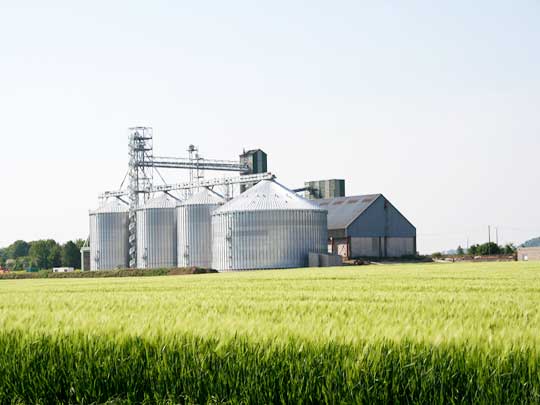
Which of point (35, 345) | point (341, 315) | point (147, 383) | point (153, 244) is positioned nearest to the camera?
point (147, 383)

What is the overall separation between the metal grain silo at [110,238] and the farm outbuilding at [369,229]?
84.4 ft

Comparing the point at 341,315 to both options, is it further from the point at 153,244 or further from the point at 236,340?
the point at 153,244

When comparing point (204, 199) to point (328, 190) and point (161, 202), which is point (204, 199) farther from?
point (328, 190)

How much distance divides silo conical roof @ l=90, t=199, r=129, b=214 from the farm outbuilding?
25844 millimetres

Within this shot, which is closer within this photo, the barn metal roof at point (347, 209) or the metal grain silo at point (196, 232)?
the metal grain silo at point (196, 232)

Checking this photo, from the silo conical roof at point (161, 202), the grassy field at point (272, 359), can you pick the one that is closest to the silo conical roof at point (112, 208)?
the silo conical roof at point (161, 202)

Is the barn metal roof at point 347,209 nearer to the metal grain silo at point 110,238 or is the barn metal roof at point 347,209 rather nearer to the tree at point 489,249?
the metal grain silo at point 110,238

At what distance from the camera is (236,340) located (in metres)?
8.50

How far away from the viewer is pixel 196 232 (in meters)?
79.9

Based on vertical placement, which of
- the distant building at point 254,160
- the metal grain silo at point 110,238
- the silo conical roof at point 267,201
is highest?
the distant building at point 254,160

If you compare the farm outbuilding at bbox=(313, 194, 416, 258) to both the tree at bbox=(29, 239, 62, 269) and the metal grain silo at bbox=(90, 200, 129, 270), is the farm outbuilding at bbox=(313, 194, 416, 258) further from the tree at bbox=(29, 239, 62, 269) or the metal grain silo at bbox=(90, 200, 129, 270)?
the tree at bbox=(29, 239, 62, 269)

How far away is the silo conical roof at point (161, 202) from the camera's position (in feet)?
274

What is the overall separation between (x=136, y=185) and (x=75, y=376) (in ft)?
255

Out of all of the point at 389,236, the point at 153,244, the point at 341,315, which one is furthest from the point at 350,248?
the point at 341,315
